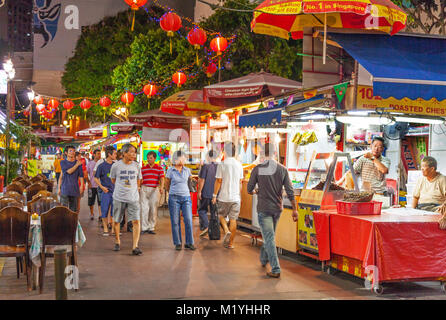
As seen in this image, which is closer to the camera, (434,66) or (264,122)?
(434,66)

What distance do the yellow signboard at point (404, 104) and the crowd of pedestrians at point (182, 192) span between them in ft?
8.42

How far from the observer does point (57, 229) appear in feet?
23.2

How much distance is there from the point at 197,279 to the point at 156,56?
62.5ft

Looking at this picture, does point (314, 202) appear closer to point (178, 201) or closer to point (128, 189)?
point (178, 201)

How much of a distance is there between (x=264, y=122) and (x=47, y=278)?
19.8ft

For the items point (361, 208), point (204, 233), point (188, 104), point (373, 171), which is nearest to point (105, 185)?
point (204, 233)

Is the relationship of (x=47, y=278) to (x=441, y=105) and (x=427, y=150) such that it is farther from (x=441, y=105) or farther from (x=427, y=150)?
(x=427, y=150)

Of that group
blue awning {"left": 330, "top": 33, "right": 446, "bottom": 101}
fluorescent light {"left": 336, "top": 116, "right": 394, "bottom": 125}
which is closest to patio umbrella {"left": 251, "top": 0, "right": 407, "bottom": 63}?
blue awning {"left": 330, "top": 33, "right": 446, "bottom": 101}

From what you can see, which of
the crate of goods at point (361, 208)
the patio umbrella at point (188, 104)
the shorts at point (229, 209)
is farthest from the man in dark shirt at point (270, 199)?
the patio umbrella at point (188, 104)

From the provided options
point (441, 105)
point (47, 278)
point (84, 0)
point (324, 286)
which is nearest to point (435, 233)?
point (324, 286)

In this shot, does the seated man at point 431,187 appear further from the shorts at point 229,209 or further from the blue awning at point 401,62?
the shorts at point 229,209

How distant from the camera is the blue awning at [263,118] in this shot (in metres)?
11.4

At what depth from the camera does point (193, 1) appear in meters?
33.5

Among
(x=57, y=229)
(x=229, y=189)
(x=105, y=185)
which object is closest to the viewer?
(x=57, y=229)
